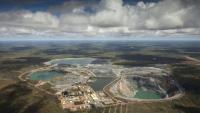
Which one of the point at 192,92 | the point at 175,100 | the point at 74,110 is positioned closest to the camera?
the point at 74,110

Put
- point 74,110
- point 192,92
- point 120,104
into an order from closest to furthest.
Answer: point 74,110 < point 120,104 < point 192,92

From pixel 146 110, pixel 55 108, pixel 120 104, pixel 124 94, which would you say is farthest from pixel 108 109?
pixel 124 94

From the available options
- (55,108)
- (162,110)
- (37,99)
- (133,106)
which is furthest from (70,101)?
(162,110)

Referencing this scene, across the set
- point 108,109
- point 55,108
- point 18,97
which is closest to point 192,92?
point 108,109

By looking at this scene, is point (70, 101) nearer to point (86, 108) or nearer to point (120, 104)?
point (86, 108)

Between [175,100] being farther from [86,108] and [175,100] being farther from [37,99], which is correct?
[37,99]

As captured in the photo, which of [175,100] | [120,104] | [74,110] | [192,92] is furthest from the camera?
[192,92]

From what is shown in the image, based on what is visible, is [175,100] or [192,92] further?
[192,92]

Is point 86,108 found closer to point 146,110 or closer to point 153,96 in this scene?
point 146,110

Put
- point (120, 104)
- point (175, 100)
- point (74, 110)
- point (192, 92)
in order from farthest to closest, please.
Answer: point (192, 92) → point (175, 100) → point (120, 104) → point (74, 110)

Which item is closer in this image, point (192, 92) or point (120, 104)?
point (120, 104)
